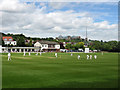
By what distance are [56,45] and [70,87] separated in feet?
346

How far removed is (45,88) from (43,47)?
101 m

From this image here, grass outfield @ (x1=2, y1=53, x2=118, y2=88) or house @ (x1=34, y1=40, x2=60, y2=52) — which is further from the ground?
house @ (x1=34, y1=40, x2=60, y2=52)

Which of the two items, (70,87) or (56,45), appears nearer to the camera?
(70,87)

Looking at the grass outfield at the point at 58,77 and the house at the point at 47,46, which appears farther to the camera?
the house at the point at 47,46

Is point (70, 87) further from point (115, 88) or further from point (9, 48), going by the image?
point (9, 48)

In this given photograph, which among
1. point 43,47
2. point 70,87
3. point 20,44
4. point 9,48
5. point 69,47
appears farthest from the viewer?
point 69,47

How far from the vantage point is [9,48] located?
3627 inches

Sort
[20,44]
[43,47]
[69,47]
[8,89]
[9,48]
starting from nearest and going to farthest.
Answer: [8,89] → [9,48] → [20,44] → [43,47] → [69,47]

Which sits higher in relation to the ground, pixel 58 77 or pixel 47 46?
pixel 47 46

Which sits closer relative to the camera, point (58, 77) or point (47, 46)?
point (58, 77)

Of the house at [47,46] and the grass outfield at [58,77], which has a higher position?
the house at [47,46]

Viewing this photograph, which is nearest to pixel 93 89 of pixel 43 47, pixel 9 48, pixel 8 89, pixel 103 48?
pixel 8 89

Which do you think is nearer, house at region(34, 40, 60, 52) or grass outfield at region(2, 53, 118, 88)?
grass outfield at region(2, 53, 118, 88)

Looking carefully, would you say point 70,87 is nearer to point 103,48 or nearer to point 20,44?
point 20,44
